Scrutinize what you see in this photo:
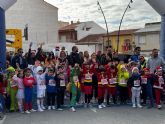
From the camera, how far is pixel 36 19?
47.2 m

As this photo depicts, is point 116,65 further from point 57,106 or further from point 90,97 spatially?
point 57,106

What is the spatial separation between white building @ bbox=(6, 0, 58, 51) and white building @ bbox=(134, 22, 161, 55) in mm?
12424

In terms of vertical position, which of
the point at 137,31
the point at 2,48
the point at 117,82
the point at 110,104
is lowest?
the point at 110,104

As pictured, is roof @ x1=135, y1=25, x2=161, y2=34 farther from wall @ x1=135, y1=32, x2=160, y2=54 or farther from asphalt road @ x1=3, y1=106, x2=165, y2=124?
asphalt road @ x1=3, y1=106, x2=165, y2=124

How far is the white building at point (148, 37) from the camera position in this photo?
1966 inches

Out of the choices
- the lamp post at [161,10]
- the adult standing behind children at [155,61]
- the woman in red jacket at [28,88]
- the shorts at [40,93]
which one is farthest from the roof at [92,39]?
the woman in red jacket at [28,88]

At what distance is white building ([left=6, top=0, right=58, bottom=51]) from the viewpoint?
Answer: 45812 millimetres

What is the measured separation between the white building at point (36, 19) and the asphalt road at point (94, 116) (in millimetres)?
35530

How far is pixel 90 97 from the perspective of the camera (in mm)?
11406

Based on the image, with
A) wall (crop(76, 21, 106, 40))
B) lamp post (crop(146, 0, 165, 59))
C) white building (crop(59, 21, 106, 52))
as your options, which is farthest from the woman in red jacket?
wall (crop(76, 21, 106, 40))

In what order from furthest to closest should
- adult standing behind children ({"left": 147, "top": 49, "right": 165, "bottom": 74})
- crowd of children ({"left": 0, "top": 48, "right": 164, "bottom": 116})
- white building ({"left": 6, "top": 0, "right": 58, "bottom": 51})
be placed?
white building ({"left": 6, "top": 0, "right": 58, "bottom": 51})
adult standing behind children ({"left": 147, "top": 49, "right": 165, "bottom": 74})
crowd of children ({"left": 0, "top": 48, "right": 164, "bottom": 116})

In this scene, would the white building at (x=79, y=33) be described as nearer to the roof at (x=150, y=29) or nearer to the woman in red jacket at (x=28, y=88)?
the roof at (x=150, y=29)

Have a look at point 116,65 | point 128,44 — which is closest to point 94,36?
point 128,44

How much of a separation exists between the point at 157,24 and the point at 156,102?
1629 inches
